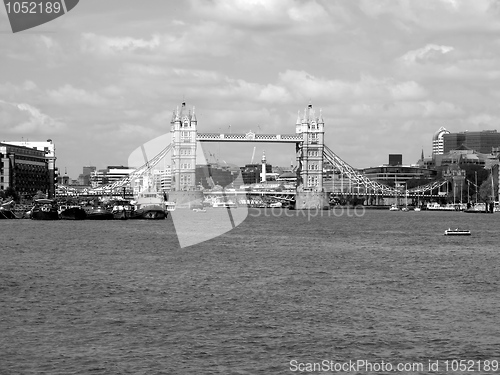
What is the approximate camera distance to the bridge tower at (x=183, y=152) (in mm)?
179125

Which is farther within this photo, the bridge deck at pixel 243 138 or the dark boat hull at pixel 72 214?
the bridge deck at pixel 243 138

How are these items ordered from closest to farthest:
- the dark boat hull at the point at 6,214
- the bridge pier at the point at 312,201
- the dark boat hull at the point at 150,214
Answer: the dark boat hull at the point at 6,214 → the dark boat hull at the point at 150,214 → the bridge pier at the point at 312,201

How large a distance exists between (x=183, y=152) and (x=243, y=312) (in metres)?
151

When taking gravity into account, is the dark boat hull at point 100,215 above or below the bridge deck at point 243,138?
below

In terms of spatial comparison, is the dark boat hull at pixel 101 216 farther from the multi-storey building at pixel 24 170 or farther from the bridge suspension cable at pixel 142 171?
the multi-storey building at pixel 24 170

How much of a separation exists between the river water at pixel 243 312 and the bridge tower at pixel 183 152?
419 feet

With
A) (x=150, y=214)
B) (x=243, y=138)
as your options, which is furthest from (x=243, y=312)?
(x=243, y=138)

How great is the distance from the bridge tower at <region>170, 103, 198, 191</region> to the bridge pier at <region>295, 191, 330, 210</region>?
61.1ft

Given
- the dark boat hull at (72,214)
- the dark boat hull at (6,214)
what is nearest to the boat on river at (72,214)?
the dark boat hull at (72,214)

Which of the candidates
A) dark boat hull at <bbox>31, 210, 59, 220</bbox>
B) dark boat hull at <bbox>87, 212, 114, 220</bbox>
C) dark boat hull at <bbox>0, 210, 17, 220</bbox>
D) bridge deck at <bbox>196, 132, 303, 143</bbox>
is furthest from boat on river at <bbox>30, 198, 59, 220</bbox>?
bridge deck at <bbox>196, 132, 303, 143</bbox>

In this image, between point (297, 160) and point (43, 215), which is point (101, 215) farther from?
point (297, 160)

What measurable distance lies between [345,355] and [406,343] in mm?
2014

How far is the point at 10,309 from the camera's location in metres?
29.5

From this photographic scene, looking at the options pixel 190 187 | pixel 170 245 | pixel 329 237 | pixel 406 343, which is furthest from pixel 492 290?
pixel 190 187
